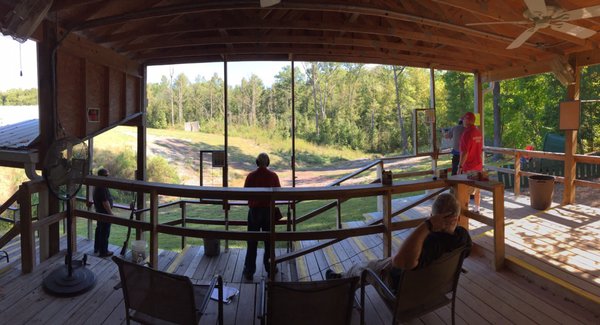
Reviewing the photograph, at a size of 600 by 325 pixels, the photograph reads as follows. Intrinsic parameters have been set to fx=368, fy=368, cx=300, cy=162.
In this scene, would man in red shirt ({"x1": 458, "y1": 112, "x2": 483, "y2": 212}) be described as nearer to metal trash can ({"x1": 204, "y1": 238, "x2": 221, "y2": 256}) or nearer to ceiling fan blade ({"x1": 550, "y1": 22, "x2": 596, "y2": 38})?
ceiling fan blade ({"x1": 550, "y1": 22, "x2": 596, "y2": 38})

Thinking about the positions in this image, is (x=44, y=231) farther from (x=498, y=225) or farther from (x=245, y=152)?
(x=245, y=152)

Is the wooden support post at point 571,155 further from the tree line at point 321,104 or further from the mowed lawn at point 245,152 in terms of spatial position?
the tree line at point 321,104

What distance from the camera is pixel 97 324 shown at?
2791 mm

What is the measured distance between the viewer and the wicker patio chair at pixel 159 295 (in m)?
2.08

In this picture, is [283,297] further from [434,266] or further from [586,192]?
[586,192]

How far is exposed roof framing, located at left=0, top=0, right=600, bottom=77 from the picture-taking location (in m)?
4.18

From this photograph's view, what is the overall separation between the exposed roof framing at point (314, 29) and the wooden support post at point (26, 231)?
6.22 feet

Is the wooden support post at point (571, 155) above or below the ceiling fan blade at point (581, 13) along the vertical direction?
below

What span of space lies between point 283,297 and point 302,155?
2320cm

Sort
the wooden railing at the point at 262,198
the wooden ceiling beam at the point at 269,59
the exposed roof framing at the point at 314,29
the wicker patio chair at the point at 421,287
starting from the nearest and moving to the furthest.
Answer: the wicker patio chair at the point at 421,287 → the wooden railing at the point at 262,198 → the exposed roof framing at the point at 314,29 → the wooden ceiling beam at the point at 269,59

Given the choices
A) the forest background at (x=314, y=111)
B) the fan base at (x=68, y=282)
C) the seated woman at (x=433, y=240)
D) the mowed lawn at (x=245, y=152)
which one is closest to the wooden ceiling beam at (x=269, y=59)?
the fan base at (x=68, y=282)

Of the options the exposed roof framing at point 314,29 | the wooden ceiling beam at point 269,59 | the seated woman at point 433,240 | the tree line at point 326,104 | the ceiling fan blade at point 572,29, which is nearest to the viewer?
the seated woman at point 433,240

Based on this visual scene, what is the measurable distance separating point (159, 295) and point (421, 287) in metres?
1.60

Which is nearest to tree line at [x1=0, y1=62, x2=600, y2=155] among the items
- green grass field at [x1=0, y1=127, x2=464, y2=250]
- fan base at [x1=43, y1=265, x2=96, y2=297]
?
green grass field at [x1=0, y1=127, x2=464, y2=250]
